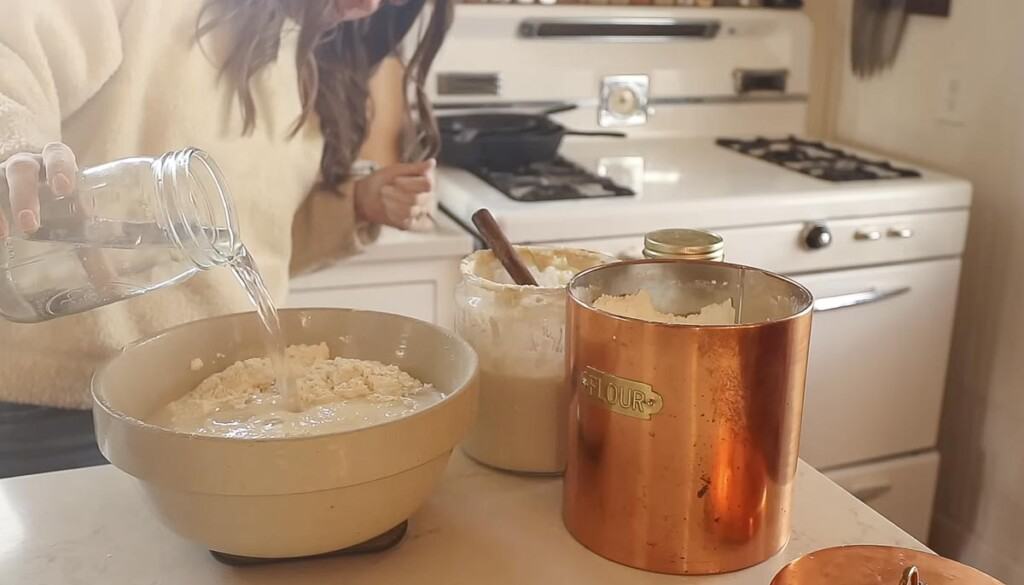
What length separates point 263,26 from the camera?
160 centimetres

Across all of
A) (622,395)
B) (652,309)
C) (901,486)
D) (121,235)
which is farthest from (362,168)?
(901,486)

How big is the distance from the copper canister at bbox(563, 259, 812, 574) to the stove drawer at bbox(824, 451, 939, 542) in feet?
4.96

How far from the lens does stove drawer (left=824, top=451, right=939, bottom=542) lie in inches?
84.8

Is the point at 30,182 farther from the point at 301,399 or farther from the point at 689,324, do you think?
the point at 689,324

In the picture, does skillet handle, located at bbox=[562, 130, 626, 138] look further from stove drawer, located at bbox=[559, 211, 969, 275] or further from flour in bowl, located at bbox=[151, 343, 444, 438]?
flour in bowl, located at bbox=[151, 343, 444, 438]

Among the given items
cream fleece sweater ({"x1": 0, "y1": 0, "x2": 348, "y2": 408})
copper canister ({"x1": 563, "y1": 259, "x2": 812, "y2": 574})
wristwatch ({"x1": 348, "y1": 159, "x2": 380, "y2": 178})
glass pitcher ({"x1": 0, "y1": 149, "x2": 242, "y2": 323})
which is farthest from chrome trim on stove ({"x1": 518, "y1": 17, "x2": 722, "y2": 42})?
copper canister ({"x1": 563, "y1": 259, "x2": 812, "y2": 574})

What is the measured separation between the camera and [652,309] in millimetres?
830

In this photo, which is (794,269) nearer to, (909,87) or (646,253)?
Result: (909,87)

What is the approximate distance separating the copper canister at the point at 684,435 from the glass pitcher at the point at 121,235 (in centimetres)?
32

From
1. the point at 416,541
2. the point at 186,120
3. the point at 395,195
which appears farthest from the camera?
the point at 395,195

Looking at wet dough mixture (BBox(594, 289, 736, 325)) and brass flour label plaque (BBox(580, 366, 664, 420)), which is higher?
wet dough mixture (BBox(594, 289, 736, 325))

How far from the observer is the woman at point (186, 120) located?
3.94ft

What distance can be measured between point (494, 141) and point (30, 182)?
1.31 m

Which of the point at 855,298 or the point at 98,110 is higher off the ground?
the point at 98,110
